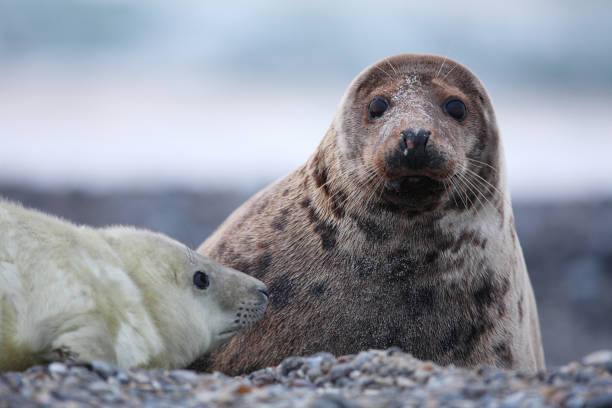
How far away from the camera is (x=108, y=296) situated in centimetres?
405

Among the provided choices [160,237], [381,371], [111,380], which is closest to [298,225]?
[160,237]

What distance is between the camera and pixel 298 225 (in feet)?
18.2

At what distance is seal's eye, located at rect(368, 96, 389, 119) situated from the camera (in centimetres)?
529

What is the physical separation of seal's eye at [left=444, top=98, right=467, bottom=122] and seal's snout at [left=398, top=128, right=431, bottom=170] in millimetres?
638

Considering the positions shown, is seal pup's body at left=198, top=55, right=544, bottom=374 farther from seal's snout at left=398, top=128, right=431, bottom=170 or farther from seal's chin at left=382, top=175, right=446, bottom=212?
seal's snout at left=398, top=128, right=431, bottom=170

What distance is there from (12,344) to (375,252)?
238cm

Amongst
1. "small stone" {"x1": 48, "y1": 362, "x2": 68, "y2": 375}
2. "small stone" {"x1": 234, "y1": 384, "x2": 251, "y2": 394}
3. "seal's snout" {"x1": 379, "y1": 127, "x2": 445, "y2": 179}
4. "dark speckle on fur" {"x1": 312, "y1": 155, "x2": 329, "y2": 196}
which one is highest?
"dark speckle on fur" {"x1": 312, "y1": 155, "x2": 329, "y2": 196}

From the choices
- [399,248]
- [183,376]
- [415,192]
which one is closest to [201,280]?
[183,376]

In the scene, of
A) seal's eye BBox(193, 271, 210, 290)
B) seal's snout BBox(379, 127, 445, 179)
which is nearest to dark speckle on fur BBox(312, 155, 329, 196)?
seal's snout BBox(379, 127, 445, 179)

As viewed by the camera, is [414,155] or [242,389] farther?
[414,155]

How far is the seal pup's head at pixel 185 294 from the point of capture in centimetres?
445

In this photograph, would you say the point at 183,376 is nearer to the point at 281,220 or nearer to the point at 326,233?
the point at 326,233

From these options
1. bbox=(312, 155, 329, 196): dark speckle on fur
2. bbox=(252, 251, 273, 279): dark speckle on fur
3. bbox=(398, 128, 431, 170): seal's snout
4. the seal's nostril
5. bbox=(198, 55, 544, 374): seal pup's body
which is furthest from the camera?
bbox=(312, 155, 329, 196): dark speckle on fur

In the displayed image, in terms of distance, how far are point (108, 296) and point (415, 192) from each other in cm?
193
